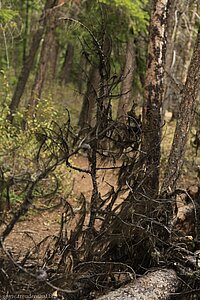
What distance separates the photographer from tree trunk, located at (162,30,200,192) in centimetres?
966

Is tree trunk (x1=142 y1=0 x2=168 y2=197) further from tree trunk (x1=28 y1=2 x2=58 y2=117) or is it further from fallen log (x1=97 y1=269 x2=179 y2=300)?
tree trunk (x1=28 y1=2 x2=58 y2=117)

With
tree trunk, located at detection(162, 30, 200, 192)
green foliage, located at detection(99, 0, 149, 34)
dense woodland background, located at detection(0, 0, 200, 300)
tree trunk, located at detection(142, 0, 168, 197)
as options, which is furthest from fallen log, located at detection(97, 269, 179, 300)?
green foliage, located at detection(99, 0, 149, 34)

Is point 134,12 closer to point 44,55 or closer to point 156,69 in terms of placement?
point 44,55

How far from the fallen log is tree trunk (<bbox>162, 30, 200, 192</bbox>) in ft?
9.98

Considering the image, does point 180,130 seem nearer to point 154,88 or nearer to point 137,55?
point 154,88

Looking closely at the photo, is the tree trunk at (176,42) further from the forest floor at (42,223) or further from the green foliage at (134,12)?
the forest floor at (42,223)

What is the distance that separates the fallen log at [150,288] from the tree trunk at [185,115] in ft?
9.98

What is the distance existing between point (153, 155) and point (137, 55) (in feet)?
34.8

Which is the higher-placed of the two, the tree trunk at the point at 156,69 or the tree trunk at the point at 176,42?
the tree trunk at the point at 176,42

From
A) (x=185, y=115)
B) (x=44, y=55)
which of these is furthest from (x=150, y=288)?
(x=44, y=55)

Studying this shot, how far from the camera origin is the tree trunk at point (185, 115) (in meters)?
9.66

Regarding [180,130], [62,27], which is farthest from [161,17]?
[62,27]

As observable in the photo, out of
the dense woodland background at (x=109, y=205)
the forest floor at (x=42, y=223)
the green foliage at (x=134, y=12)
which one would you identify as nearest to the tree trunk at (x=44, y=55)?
the green foliage at (x=134, y=12)

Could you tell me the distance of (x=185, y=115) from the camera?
32.1 feet
